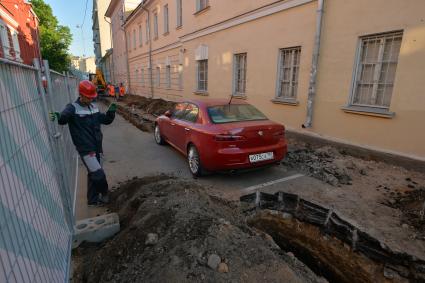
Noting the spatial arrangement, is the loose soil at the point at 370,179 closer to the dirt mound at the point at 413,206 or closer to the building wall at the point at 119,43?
the dirt mound at the point at 413,206

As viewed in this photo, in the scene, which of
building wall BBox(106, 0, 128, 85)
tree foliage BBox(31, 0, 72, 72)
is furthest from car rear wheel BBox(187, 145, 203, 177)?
building wall BBox(106, 0, 128, 85)

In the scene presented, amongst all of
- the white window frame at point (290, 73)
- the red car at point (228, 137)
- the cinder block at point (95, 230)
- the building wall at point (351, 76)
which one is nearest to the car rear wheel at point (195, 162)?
the red car at point (228, 137)

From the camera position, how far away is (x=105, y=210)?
3.76 meters

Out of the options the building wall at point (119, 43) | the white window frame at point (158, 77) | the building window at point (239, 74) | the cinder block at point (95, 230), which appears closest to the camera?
the cinder block at point (95, 230)

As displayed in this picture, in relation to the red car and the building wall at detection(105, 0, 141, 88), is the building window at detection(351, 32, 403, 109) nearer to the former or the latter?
the red car

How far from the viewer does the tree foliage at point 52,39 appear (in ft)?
83.5

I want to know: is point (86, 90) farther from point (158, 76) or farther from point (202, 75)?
point (158, 76)

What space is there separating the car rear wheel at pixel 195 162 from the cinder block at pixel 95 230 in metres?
2.02

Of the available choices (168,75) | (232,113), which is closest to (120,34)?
(168,75)

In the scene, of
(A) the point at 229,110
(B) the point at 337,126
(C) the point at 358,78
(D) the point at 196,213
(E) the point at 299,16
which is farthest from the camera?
(E) the point at 299,16

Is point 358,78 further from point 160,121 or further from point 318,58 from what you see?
point 160,121

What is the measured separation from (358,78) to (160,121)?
17.0 feet

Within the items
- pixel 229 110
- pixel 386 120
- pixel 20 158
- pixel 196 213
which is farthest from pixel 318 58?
pixel 20 158

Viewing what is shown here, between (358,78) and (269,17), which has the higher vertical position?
(269,17)
